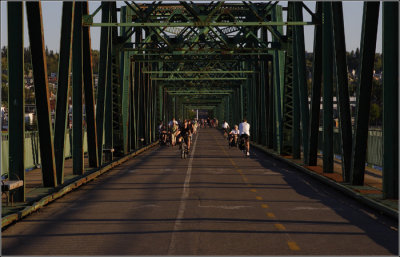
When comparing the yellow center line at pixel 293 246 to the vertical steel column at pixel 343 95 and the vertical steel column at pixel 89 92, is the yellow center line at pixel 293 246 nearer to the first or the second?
the vertical steel column at pixel 343 95

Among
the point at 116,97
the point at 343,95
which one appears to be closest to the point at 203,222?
the point at 343,95

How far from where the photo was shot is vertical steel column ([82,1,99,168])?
877 inches

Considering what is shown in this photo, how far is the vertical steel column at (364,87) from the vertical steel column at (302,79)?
8.09 m

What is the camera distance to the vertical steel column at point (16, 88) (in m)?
14.2

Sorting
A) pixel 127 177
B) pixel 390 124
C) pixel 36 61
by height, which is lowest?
pixel 127 177

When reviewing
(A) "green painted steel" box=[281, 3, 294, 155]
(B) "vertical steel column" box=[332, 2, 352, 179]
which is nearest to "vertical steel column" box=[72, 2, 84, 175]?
(B) "vertical steel column" box=[332, 2, 352, 179]

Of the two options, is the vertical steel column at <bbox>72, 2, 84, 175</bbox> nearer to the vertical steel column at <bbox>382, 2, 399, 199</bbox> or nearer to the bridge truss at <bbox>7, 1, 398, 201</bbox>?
the bridge truss at <bbox>7, 1, 398, 201</bbox>

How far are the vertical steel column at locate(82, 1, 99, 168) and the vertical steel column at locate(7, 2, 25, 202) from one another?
25.1 feet

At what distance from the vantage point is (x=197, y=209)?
1383 centimetres

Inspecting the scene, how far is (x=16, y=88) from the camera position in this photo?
14.3 meters

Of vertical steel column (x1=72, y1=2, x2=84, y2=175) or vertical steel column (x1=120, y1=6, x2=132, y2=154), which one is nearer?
vertical steel column (x1=72, y1=2, x2=84, y2=175)

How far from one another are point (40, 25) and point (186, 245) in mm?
7591

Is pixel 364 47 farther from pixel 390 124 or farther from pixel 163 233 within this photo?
pixel 163 233

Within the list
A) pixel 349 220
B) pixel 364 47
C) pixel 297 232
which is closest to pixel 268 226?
pixel 297 232
